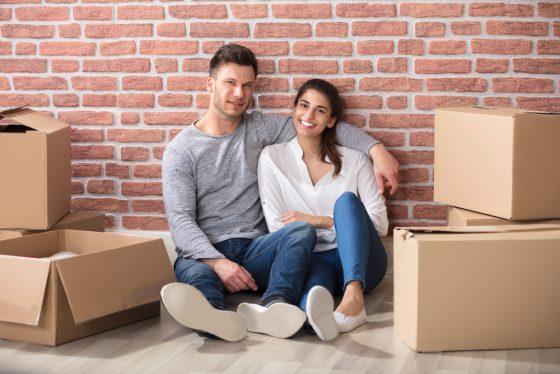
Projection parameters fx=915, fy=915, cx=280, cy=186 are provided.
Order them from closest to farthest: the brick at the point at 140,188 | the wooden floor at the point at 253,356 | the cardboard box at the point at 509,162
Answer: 1. the wooden floor at the point at 253,356
2. the cardboard box at the point at 509,162
3. the brick at the point at 140,188

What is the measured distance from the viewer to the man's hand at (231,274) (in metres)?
3.19

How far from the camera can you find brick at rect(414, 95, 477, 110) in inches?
140

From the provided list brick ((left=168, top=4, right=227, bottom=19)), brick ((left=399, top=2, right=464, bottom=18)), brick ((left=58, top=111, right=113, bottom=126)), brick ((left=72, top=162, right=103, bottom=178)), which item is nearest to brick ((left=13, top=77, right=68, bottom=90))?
brick ((left=58, top=111, right=113, bottom=126))

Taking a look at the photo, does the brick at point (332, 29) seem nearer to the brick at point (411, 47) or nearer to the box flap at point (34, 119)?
the brick at point (411, 47)

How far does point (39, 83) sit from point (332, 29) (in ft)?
4.11

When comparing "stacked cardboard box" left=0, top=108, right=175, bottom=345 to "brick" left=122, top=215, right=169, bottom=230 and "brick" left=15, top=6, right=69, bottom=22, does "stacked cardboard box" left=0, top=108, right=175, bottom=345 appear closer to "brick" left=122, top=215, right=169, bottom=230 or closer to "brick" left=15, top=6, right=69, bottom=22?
"brick" left=122, top=215, right=169, bottom=230

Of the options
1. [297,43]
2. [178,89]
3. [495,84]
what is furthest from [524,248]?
[178,89]

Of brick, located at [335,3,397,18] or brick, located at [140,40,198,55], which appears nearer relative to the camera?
brick, located at [335,3,397,18]

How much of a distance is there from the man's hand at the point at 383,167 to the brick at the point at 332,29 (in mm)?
461

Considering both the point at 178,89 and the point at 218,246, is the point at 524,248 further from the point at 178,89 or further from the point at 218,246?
the point at 178,89

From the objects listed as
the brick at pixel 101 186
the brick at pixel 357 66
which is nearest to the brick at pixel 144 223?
the brick at pixel 101 186

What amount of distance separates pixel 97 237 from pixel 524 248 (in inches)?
57.8

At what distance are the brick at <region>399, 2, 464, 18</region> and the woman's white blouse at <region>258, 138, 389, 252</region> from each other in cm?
61

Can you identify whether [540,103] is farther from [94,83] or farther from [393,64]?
[94,83]
